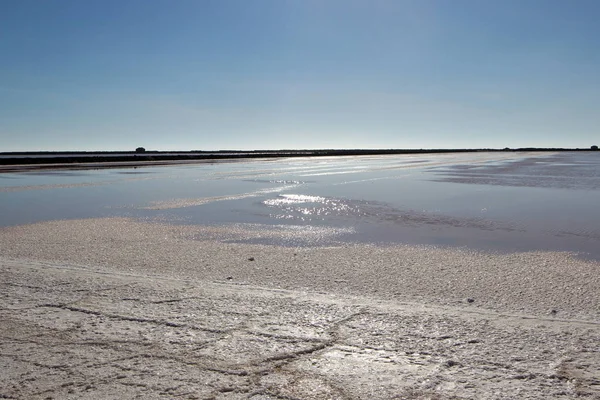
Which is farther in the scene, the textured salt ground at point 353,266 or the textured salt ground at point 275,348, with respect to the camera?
the textured salt ground at point 353,266

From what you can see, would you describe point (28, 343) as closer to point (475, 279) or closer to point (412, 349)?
point (412, 349)

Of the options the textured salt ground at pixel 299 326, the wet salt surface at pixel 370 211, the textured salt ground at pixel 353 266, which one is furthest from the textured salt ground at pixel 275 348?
the wet salt surface at pixel 370 211

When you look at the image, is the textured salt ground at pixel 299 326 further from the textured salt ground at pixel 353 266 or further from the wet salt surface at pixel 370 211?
the wet salt surface at pixel 370 211

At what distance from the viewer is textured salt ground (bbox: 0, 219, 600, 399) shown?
281 cm

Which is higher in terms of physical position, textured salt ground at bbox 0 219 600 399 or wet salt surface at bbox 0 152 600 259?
wet salt surface at bbox 0 152 600 259

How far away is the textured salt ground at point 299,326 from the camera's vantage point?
9.23ft

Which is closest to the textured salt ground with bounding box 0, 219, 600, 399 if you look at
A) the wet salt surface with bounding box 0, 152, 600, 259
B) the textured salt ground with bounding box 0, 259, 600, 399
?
the textured salt ground with bounding box 0, 259, 600, 399

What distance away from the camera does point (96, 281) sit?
196 inches

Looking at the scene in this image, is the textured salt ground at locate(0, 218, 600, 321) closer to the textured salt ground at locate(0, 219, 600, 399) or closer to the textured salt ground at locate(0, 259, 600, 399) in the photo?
the textured salt ground at locate(0, 219, 600, 399)

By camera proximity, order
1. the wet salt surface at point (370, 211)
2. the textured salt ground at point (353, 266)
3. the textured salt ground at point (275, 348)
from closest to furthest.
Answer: the textured salt ground at point (275, 348) < the textured salt ground at point (353, 266) < the wet salt surface at point (370, 211)

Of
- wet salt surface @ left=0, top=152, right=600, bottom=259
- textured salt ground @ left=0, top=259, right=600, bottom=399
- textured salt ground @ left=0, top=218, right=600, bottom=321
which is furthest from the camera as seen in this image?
wet salt surface @ left=0, top=152, right=600, bottom=259

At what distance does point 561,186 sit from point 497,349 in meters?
16.4

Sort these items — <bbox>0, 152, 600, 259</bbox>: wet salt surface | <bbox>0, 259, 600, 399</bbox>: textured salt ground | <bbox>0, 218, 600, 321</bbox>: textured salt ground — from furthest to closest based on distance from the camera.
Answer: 1. <bbox>0, 152, 600, 259</bbox>: wet salt surface
2. <bbox>0, 218, 600, 321</bbox>: textured salt ground
3. <bbox>0, 259, 600, 399</bbox>: textured salt ground

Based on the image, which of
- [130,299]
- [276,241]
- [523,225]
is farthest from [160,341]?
[523,225]
